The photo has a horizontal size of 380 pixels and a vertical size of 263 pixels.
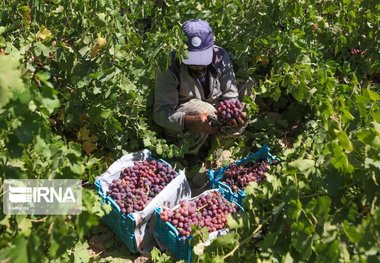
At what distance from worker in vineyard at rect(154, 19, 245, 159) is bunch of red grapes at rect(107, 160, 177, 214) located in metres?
0.38

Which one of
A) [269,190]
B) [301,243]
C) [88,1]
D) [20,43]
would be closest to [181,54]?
[88,1]

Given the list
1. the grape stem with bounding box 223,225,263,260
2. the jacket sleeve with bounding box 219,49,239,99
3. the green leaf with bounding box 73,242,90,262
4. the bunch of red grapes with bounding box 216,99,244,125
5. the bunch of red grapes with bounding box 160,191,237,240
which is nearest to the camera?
the grape stem with bounding box 223,225,263,260

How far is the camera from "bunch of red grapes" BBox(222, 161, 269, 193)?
11.1 feet

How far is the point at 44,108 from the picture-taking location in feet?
6.54

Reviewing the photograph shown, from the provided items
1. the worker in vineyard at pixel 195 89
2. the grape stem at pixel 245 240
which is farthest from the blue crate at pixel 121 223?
the grape stem at pixel 245 240

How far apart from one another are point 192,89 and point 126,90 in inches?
24.7

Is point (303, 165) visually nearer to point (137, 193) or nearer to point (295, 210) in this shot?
point (295, 210)

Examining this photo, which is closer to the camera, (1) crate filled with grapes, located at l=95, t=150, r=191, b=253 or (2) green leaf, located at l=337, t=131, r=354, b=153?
(2) green leaf, located at l=337, t=131, r=354, b=153

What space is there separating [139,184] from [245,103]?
0.99 m

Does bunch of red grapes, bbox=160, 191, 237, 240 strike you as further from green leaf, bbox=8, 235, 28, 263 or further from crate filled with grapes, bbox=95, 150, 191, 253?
green leaf, bbox=8, 235, 28, 263

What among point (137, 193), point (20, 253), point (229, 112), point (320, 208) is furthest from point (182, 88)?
point (20, 253)

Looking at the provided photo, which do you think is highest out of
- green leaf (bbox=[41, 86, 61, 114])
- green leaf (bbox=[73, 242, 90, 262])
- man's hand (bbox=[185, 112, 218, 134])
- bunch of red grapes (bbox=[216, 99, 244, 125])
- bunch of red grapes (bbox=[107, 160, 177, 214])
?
green leaf (bbox=[41, 86, 61, 114])

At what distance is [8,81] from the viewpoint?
171cm

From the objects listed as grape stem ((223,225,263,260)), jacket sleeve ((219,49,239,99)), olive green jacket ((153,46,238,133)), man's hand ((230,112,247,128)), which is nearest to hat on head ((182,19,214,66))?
olive green jacket ((153,46,238,133))
